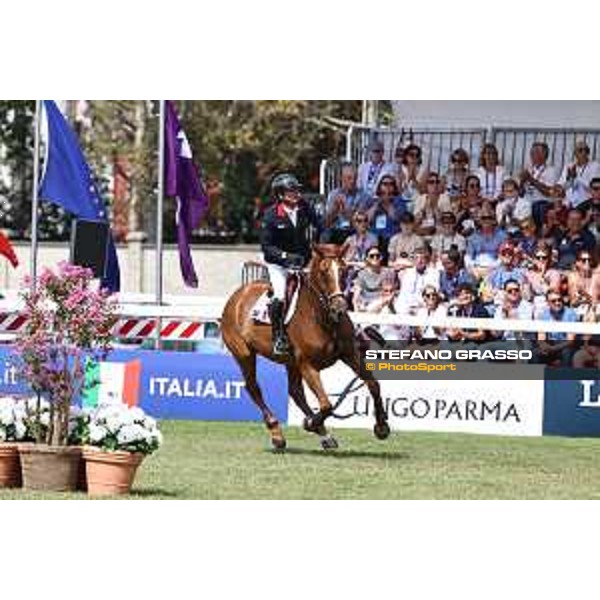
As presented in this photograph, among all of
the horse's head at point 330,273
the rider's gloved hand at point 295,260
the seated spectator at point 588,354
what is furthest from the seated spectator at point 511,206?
the horse's head at point 330,273

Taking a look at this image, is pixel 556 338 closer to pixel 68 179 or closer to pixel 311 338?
pixel 311 338

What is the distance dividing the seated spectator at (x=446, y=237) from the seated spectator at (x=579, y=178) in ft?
4.31

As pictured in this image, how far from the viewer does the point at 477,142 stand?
22672mm

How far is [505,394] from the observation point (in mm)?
18750

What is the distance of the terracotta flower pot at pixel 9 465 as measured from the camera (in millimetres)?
12039

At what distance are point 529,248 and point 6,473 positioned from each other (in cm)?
1004

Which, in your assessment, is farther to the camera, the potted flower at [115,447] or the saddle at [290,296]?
the saddle at [290,296]

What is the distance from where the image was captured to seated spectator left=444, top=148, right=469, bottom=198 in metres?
21.8

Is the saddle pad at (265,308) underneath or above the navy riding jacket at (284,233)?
underneath

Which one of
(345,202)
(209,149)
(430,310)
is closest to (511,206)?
(430,310)

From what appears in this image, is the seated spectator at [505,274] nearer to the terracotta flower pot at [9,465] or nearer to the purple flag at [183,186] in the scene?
the purple flag at [183,186]

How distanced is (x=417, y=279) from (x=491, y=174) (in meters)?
1.69

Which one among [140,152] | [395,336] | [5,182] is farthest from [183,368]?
[5,182]

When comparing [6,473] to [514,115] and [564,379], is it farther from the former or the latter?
[514,115]
